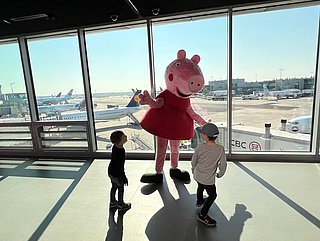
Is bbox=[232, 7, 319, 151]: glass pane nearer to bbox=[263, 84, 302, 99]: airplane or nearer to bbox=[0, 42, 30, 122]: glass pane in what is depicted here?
bbox=[263, 84, 302, 99]: airplane

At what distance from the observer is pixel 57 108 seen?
4438 mm

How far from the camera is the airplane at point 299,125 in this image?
355 cm

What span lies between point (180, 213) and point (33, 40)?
4.26 m

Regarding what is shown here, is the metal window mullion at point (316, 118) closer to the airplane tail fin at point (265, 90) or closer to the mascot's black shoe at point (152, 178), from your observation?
the airplane tail fin at point (265, 90)

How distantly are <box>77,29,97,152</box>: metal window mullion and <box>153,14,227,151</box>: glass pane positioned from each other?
1365mm

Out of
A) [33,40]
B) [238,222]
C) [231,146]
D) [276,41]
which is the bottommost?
[238,222]

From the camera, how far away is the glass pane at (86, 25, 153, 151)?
152 inches

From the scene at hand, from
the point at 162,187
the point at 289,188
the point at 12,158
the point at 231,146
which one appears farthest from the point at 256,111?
the point at 12,158

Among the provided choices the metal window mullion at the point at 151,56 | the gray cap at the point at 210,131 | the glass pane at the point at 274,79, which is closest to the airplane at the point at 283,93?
the glass pane at the point at 274,79

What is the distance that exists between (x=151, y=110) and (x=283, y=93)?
7.53 ft

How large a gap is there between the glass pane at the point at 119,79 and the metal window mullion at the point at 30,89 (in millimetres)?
1336

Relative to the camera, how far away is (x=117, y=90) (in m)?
4.05

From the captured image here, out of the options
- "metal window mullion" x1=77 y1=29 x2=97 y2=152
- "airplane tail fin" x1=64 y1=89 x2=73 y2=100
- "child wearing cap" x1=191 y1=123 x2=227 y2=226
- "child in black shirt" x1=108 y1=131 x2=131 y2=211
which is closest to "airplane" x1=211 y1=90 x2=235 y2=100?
"child wearing cap" x1=191 y1=123 x2=227 y2=226

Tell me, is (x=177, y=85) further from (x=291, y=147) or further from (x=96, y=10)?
(x=291, y=147)
